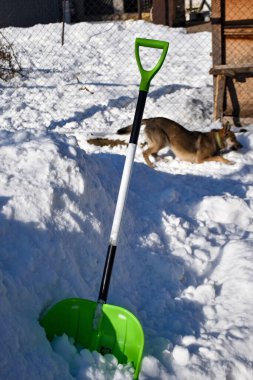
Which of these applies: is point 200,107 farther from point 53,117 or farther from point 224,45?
point 53,117

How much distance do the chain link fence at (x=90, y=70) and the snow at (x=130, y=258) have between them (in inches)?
119

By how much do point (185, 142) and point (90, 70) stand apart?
5993 millimetres

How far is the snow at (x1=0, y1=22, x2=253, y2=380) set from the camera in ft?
9.23

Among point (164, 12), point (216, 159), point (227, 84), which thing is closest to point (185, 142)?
point (216, 159)

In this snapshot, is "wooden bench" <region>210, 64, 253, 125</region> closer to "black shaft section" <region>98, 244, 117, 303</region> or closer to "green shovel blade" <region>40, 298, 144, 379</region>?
"black shaft section" <region>98, 244, 117, 303</region>

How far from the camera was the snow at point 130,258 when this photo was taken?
9.23ft

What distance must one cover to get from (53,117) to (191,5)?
43.7 feet

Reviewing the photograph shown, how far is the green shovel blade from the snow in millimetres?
101

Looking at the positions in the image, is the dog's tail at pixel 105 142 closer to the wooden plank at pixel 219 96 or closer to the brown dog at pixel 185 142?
the brown dog at pixel 185 142

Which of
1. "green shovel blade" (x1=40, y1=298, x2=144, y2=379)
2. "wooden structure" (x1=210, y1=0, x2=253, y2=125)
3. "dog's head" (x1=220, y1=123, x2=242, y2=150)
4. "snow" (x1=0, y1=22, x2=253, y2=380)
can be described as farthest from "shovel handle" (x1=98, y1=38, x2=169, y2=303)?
"wooden structure" (x1=210, y1=0, x2=253, y2=125)

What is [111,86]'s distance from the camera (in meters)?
10.7

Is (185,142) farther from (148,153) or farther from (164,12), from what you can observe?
(164,12)

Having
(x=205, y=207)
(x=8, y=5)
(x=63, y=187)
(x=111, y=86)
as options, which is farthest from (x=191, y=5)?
(x=63, y=187)

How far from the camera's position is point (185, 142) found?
719 centimetres
